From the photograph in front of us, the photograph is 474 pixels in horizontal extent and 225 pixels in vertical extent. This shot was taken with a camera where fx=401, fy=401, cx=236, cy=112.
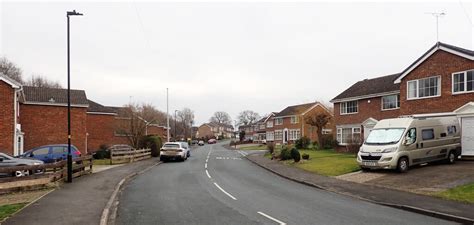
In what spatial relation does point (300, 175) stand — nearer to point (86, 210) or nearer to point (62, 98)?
point (86, 210)

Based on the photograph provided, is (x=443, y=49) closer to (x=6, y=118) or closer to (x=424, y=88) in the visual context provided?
(x=424, y=88)

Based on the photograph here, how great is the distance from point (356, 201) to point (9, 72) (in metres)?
58.3

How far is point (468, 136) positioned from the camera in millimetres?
23219

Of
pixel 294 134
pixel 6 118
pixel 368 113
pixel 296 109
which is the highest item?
pixel 296 109

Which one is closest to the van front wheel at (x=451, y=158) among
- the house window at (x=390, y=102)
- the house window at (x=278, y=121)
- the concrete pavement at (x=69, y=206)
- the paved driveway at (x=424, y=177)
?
the paved driveway at (x=424, y=177)

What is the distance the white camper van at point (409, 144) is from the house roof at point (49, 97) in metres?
29.5

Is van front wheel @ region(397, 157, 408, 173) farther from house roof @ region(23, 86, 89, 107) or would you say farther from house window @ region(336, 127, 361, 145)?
house roof @ region(23, 86, 89, 107)

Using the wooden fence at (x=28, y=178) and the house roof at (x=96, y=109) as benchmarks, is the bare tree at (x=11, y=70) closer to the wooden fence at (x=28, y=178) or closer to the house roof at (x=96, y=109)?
the house roof at (x=96, y=109)

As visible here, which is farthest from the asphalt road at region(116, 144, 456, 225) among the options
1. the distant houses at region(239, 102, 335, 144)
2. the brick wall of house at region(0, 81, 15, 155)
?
A: the distant houses at region(239, 102, 335, 144)

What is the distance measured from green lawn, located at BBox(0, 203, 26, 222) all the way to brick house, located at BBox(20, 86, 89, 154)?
26.4 meters

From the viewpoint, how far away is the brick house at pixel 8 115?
92.2ft

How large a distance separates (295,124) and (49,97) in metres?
45.1

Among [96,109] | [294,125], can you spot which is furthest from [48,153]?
[294,125]

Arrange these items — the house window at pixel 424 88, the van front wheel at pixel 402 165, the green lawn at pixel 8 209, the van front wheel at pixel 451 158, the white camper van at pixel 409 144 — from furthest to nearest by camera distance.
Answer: the house window at pixel 424 88
the van front wheel at pixel 451 158
the white camper van at pixel 409 144
the van front wheel at pixel 402 165
the green lawn at pixel 8 209
